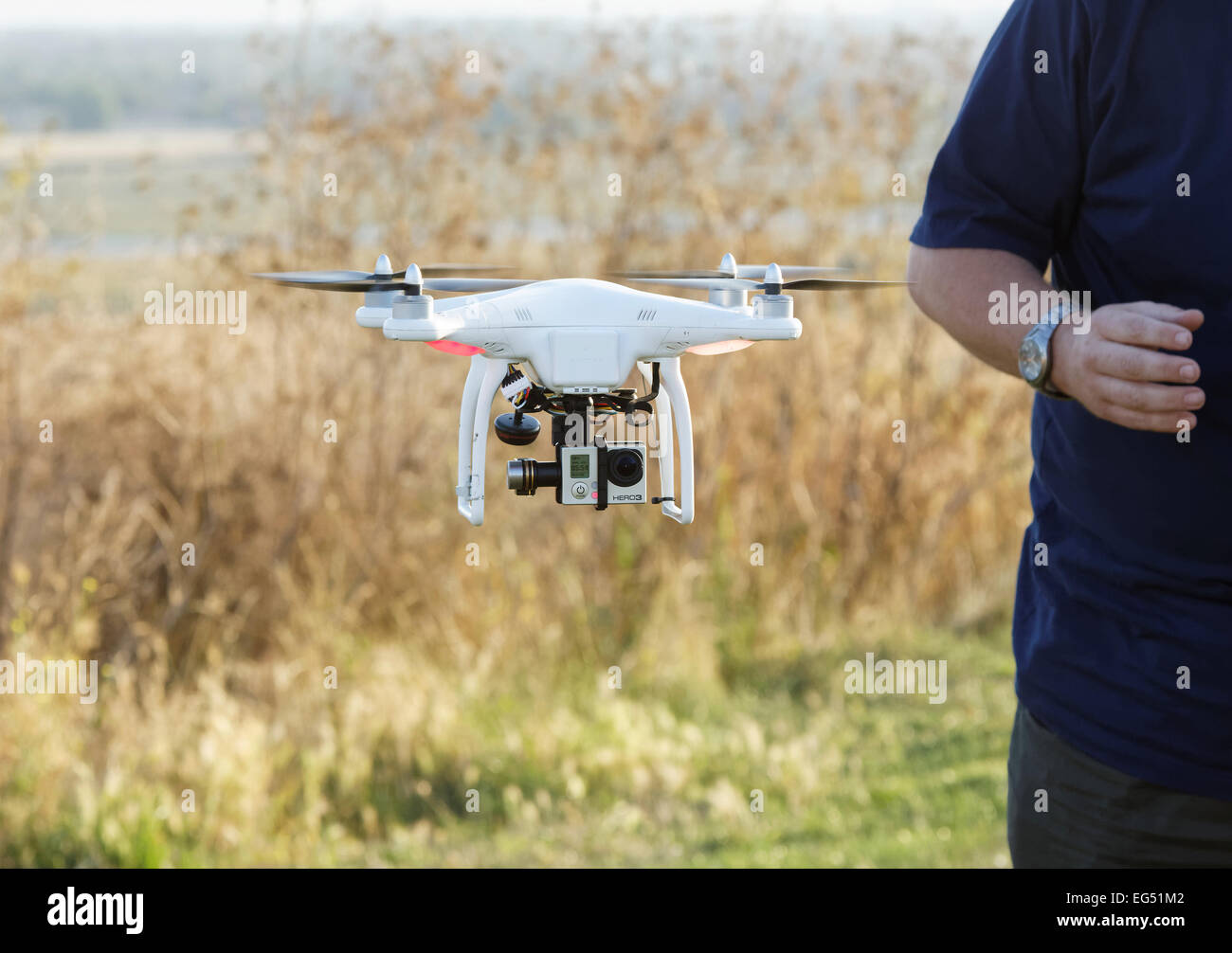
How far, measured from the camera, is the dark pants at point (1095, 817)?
204cm

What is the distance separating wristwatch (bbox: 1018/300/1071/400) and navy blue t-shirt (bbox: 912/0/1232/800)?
27 centimetres

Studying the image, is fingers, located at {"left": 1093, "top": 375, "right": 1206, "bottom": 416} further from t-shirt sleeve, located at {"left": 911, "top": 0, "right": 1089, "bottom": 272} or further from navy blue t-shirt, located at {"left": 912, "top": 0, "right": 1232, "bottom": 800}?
t-shirt sleeve, located at {"left": 911, "top": 0, "right": 1089, "bottom": 272}

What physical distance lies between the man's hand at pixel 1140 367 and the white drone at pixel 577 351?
0.57 m

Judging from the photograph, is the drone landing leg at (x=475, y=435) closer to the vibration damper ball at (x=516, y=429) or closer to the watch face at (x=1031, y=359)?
the vibration damper ball at (x=516, y=429)

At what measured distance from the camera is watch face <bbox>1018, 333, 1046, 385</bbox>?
1771 mm

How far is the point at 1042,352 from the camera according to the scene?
5.79 ft

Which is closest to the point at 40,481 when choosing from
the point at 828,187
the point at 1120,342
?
the point at 828,187

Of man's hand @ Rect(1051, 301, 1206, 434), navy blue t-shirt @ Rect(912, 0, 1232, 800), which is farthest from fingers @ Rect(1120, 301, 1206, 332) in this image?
navy blue t-shirt @ Rect(912, 0, 1232, 800)

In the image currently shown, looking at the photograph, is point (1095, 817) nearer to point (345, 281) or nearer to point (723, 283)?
point (723, 283)

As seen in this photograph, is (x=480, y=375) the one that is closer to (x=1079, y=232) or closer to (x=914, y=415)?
(x=1079, y=232)

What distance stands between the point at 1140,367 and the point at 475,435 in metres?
0.88

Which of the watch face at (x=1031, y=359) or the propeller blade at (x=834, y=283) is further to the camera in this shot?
the watch face at (x=1031, y=359)

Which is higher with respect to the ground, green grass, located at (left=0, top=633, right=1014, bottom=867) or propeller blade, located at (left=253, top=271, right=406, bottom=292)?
propeller blade, located at (left=253, top=271, right=406, bottom=292)

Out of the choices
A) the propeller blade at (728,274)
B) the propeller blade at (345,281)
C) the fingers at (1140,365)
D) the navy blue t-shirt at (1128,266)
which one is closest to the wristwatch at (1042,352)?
the fingers at (1140,365)
